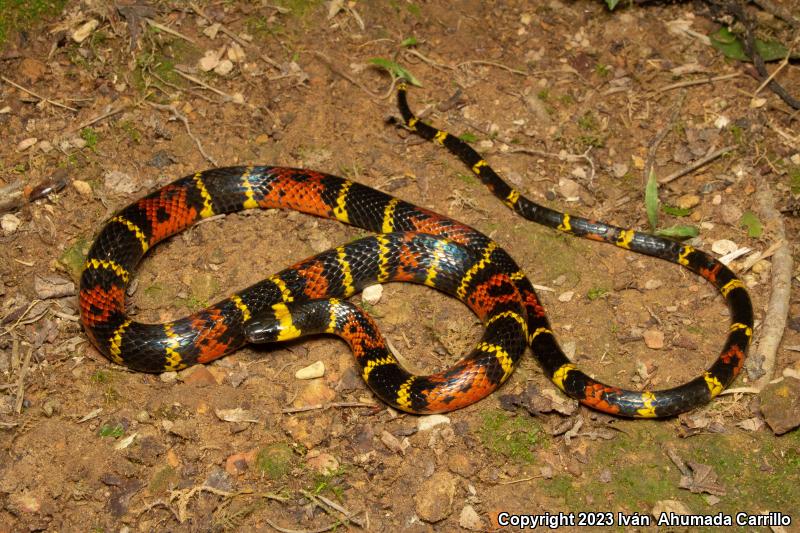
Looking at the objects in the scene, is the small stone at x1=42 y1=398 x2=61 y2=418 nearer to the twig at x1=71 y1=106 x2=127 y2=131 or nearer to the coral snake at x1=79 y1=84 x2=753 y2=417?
the coral snake at x1=79 y1=84 x2=753 y2=417

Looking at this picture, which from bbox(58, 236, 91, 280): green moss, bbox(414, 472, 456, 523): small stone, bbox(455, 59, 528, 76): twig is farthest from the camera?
bbox(455, 59, 528, 76): twig

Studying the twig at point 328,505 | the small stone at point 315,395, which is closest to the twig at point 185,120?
the small stone at point 315,395

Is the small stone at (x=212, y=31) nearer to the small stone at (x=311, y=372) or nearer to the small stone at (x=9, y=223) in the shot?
the small stone at (x=9, y=223)

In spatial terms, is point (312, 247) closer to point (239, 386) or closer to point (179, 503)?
point (239, 386)

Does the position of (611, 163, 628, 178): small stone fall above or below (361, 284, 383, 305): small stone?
above

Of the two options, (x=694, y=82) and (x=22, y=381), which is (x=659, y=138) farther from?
(x=22, y=381)

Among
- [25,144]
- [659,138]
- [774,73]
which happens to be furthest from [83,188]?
Answer: [774,73]

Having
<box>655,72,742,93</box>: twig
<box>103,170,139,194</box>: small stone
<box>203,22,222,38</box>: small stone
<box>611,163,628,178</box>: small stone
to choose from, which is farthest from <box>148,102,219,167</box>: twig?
<box>655,72,742,93</box>: twig
